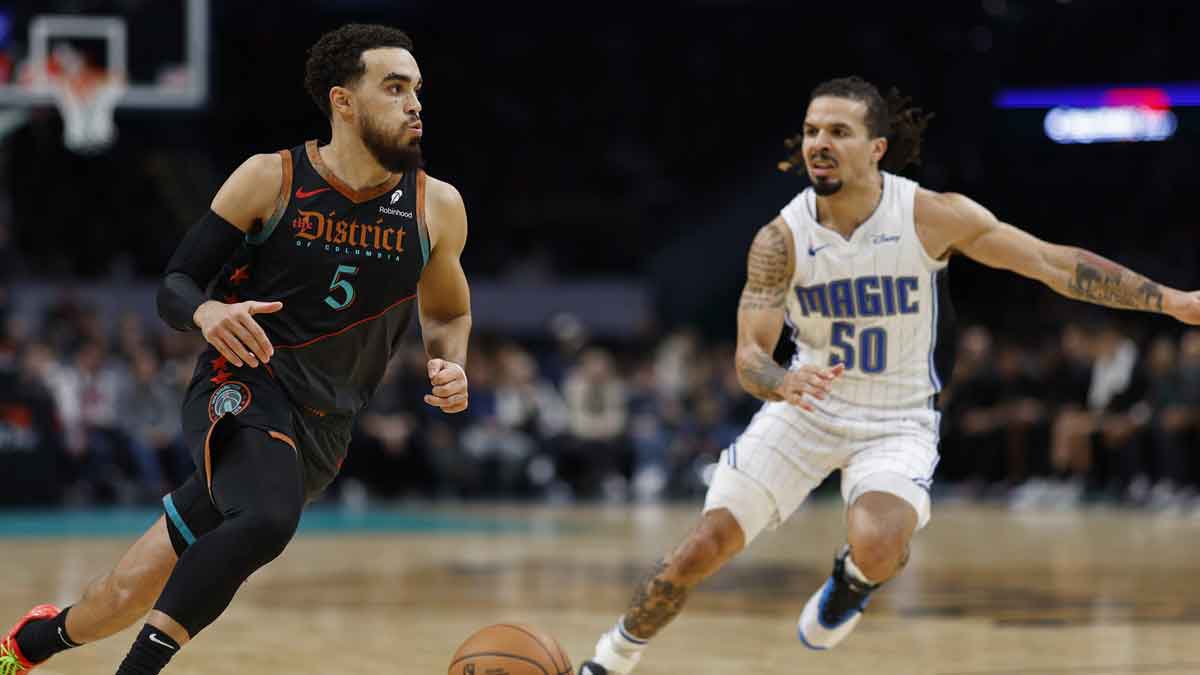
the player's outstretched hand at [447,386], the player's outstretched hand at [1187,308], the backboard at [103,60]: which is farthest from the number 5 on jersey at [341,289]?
the backboard at [103,60]

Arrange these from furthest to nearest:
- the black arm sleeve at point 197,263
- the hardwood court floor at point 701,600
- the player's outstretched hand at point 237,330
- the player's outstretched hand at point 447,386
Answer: the hardwood court floor at point 701,600, the player's outstretched hand at point 447,386, the black arm sleeve at point 197,263, the player's outstretched hand at point 237,330

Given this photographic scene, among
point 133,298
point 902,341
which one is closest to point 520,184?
point 133,298

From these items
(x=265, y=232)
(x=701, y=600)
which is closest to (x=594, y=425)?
(x=701, y=600)

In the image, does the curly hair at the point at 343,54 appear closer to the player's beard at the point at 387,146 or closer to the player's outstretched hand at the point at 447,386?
Answer: the player's beard at the point at 387,146

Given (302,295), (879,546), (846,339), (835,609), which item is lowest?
(835,609)

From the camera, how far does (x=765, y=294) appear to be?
6.34 metres

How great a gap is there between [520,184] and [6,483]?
539 inches

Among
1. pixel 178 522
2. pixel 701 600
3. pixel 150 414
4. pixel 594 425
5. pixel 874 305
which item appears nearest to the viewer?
pixel 178 522

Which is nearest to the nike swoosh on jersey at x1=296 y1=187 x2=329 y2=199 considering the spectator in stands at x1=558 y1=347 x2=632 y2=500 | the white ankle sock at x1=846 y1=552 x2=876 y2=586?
the white ankle sock at x1=846 y1=552 x2=876 y2=586

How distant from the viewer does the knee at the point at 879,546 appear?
5941 mm

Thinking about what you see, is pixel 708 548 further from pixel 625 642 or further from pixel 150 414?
pixel 150 414

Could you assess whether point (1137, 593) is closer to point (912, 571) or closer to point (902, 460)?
point (912, 571)

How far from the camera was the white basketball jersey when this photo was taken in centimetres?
632

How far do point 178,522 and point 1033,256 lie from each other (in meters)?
3.25
